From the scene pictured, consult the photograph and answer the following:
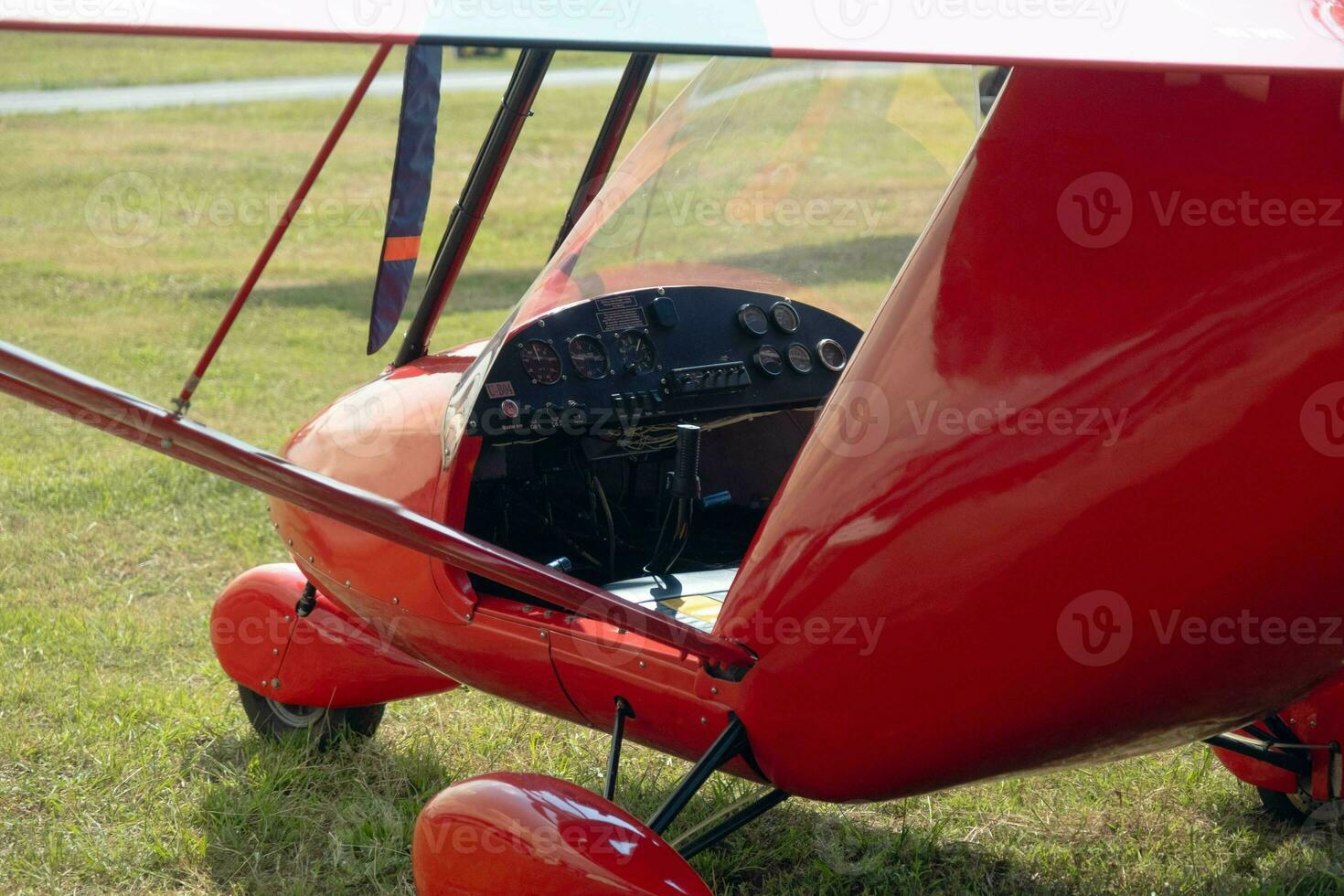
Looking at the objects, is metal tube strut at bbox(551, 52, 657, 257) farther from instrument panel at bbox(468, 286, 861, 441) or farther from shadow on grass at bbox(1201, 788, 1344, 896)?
shadow on grass at bbox(1201, 788, 1344, 896)

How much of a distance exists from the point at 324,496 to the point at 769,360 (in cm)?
150

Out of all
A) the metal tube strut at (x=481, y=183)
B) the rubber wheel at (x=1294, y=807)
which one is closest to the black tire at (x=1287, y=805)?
the rubber wheel at (x=1294, y=807)

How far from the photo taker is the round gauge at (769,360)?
149 inches

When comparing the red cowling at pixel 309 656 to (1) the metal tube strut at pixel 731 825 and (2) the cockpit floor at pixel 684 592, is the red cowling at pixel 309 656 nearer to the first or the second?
(2) the cockpit floor at pixel 684 592

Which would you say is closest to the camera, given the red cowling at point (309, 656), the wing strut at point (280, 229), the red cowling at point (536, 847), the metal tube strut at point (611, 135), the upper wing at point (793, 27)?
the upper wing at point (793, 27)

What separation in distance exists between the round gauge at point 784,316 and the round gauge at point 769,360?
0.07m

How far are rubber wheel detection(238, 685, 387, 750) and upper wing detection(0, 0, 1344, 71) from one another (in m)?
2.39

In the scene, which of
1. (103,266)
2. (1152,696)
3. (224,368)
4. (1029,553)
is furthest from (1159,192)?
(103,266)

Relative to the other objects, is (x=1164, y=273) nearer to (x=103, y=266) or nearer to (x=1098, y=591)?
(x=1098, y=591)

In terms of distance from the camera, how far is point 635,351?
A: 364cm

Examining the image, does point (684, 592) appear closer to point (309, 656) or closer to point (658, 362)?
point (658, 362)

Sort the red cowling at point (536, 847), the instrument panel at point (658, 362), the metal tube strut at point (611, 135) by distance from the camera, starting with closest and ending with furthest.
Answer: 1. the red cowling at point (536, 847)
2. the instrument panel at point (658, 362)
3. the metal tube strut at point (611, 135)

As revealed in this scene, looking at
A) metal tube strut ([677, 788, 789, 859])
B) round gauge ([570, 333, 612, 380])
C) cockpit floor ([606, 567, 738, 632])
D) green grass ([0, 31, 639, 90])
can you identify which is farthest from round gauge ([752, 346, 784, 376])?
green grass ([0, 31, 639, 90])

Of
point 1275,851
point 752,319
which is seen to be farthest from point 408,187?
point 1275,851
